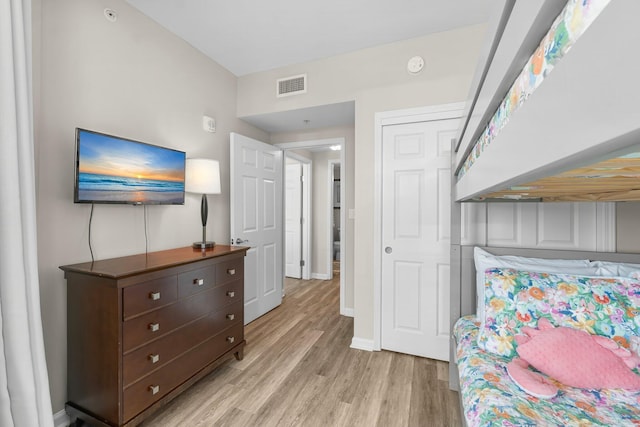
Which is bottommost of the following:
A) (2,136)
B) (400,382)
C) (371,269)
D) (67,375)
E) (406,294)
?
(400,382)

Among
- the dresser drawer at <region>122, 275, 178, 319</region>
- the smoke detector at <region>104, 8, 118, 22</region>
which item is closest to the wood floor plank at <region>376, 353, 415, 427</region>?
the dresser drawer at <region>122, 275, 178, 319</region>

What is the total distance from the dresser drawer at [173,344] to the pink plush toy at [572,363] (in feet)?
5.87

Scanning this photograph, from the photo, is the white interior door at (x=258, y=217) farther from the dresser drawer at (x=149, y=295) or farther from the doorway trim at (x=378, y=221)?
the doorway trim at (x=378, y=221)

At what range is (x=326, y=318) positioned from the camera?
328cm

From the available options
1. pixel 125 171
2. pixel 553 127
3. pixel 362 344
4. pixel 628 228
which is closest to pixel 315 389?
pixel 362 344

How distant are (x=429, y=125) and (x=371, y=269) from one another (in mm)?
1329

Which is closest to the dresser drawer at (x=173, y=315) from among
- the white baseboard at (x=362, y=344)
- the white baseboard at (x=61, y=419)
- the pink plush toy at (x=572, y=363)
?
the white baseboard at (x=61, y=419)

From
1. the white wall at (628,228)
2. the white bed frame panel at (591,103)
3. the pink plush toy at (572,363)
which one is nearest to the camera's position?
the white bed frame panel at (591,103)

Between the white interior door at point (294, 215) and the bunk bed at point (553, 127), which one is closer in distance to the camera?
the bunk bed at point (553, 127)

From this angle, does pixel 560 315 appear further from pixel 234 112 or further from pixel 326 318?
pixel 234 112

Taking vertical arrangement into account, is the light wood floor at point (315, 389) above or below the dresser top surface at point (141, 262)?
below

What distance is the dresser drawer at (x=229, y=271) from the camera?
2146mm

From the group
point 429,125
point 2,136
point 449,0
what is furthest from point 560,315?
point 2,136

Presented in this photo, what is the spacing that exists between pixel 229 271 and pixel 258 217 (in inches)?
41.3
